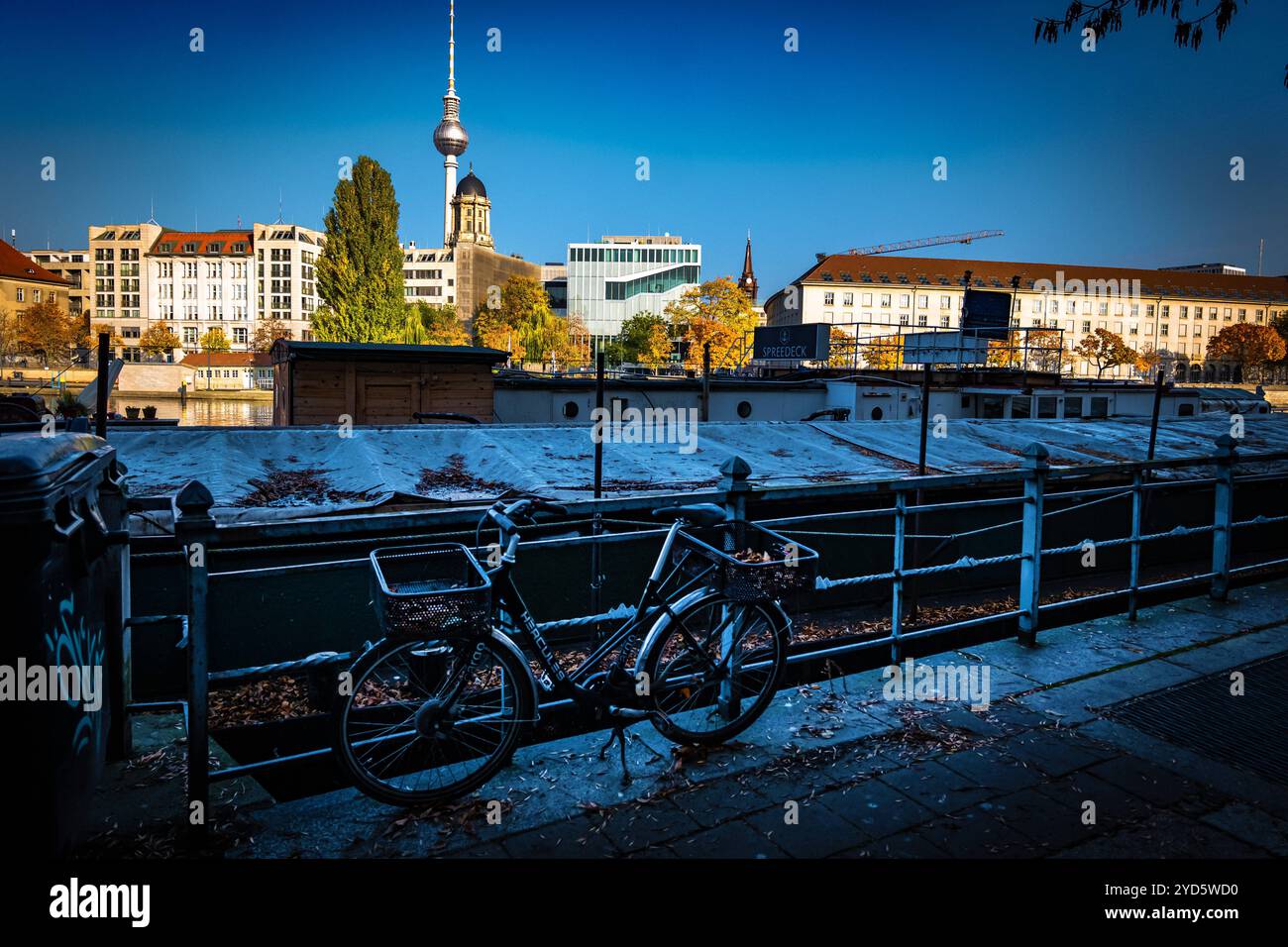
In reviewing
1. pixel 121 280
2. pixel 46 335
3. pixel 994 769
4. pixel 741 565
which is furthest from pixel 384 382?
pixel 121 280

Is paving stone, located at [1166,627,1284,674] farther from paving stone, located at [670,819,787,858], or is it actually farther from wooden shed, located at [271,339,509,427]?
wooden shed, located at [271,339,509,427]

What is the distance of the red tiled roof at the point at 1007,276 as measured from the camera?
118 meters

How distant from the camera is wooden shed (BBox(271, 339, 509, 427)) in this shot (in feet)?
60.4

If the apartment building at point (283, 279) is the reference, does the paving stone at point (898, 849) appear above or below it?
below

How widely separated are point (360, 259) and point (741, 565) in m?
64.2

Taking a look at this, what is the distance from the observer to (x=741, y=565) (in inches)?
157

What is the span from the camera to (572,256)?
362 feet

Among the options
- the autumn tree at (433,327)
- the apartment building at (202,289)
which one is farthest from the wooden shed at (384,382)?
the apartment building at (202,289)

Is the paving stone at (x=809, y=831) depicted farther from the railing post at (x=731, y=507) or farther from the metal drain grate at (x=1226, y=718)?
the metal drain grate at (x=1226, y=718)

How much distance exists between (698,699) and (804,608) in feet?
36.0

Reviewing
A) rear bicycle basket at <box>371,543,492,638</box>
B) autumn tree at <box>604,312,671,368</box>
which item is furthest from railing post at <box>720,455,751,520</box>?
autumn tree at <box>604,312,671,368</box>

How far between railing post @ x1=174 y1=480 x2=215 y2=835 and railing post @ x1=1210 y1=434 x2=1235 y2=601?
23.6 ft

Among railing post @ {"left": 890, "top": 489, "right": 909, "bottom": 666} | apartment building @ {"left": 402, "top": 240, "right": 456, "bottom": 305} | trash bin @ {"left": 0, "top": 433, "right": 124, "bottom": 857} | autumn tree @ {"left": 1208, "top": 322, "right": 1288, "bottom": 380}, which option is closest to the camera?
trash bin @ {"left": 0, "top": 433, "right": 124, "bottom": 857}

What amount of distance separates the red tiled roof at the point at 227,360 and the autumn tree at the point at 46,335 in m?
12.7
